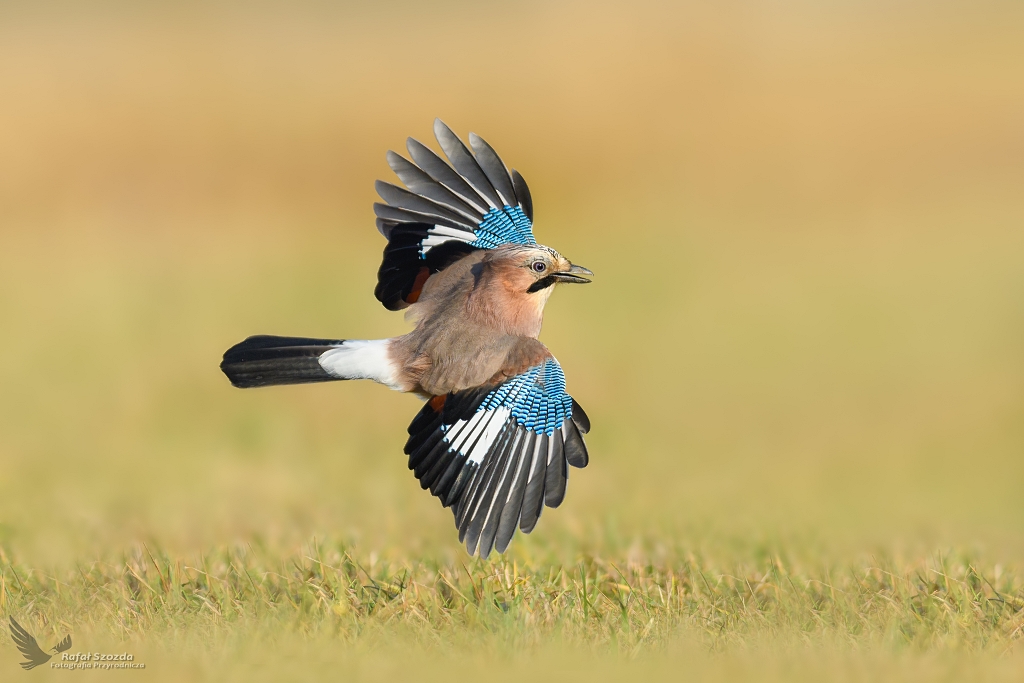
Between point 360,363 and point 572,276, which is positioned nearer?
point 360,363

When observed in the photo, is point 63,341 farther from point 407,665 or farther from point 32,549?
point 407,665

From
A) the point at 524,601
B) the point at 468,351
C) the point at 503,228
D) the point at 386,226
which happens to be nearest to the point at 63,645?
the point at 524,601

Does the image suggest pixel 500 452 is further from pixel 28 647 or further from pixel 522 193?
pixel 28 647

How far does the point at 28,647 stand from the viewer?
15.1 ft

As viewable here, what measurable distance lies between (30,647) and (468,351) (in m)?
2.28

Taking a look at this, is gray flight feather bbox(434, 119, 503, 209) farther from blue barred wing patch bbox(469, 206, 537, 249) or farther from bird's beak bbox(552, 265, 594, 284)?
bird's beak bbox(552, 265, 594, 284)

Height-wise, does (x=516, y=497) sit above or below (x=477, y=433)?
below

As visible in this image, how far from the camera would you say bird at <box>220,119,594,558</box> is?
17.5ft

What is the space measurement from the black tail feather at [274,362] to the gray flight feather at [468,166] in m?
1.12

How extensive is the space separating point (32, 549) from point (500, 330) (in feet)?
8.44

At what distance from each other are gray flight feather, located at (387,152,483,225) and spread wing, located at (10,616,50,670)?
9.14ft

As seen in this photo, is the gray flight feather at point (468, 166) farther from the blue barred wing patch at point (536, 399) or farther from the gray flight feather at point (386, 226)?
the blue barred wing patch at point (536, 399)

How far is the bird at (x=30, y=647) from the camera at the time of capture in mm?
4496

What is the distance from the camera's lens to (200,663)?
14.3ft
